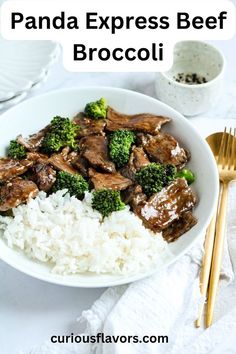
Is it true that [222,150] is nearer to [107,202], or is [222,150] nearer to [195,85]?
[195,85]

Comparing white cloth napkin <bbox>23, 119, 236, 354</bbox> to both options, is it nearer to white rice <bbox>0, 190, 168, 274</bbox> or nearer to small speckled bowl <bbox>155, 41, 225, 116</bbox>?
white rice <bbox>0, 190, 168, 274</bbox>

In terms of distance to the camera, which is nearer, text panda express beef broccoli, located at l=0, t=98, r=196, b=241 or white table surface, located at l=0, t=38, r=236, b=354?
white table surface, located at l=0, t=38, r=236, b=354

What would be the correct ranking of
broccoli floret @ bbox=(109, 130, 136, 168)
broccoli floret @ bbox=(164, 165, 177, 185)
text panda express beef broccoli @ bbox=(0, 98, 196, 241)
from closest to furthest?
text panda express beef broccoli @ bbox=(0, 98, 196, 241), broccoli floret @ bbox=(164, 165, 177, 185), broccoli floret @ bbox=(109, 130, 136, 168)

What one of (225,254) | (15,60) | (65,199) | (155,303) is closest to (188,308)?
(155,303)

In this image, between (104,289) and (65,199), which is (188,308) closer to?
(104,289)

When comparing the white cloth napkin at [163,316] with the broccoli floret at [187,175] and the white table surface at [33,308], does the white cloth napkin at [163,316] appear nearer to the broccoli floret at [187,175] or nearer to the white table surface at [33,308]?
the white table surface at [33,308]

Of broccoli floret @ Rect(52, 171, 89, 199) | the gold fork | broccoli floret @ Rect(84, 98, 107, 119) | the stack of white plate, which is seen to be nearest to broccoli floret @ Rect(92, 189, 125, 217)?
broccoli floret @ Rect(52, 171, 89, 199)
